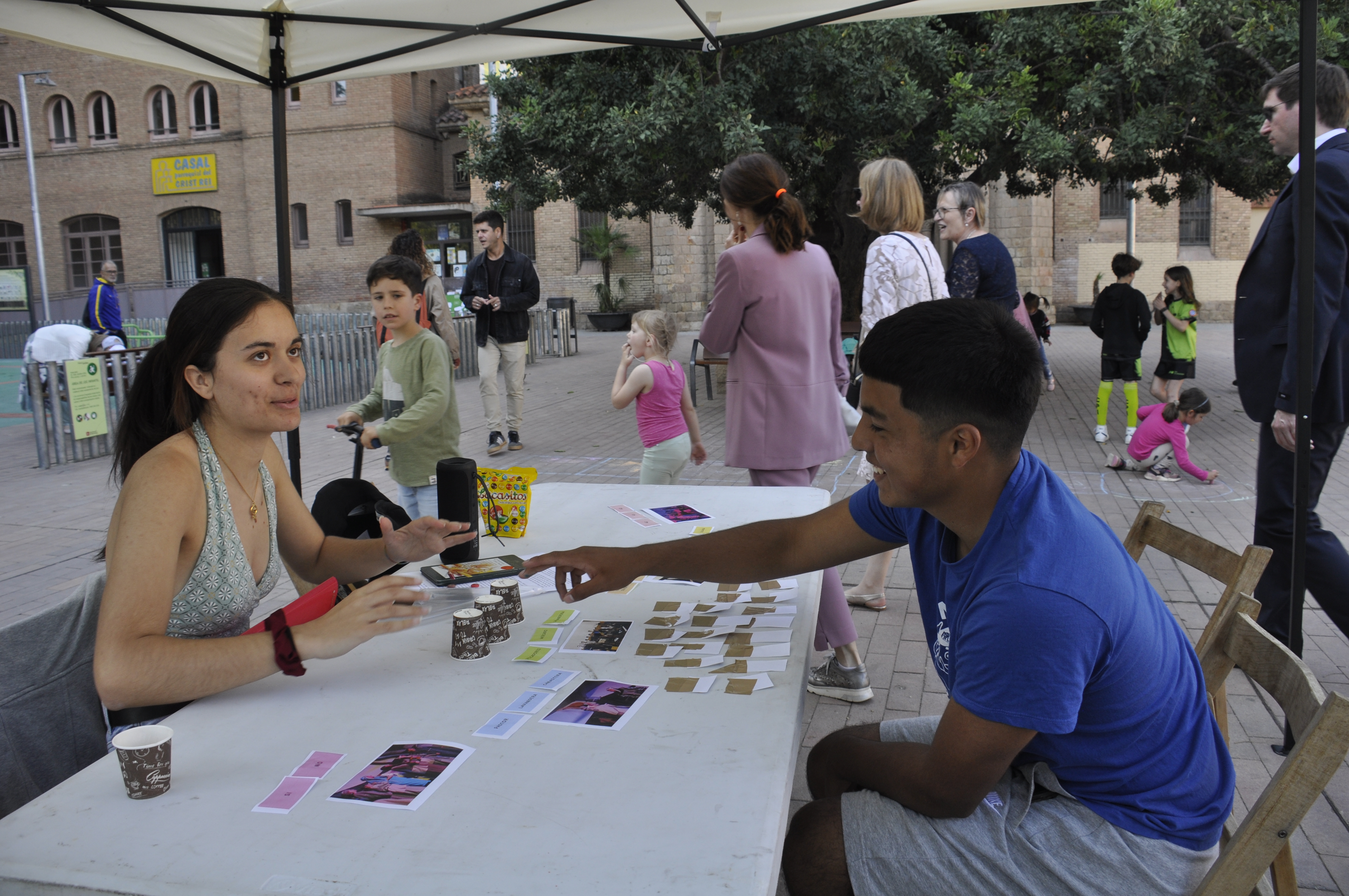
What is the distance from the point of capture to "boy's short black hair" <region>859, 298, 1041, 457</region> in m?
1.66

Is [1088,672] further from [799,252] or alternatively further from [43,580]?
[43,580]

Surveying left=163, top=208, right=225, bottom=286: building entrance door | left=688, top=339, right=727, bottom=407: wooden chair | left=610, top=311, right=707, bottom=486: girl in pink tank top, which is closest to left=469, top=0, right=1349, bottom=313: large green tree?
left=688, top=339, right=727, bottom=407: wooden chair

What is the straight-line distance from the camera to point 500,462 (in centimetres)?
879

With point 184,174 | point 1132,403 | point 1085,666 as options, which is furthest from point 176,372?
point 184,174

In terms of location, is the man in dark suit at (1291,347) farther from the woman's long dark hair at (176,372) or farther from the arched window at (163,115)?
the arched window at (163,115)

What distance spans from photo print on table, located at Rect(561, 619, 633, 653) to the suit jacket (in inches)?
89.9

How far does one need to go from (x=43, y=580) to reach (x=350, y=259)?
1099 inches

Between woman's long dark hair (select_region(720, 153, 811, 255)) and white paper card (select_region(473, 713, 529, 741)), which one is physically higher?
woman's long dark hair (select_region(720, 153, 811, 255))

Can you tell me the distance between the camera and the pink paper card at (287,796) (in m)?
1.50

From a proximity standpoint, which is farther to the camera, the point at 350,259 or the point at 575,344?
the point at 350,259

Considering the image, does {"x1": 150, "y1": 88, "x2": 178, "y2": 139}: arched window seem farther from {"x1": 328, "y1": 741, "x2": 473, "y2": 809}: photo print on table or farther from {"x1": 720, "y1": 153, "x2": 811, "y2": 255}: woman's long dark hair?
{"x1": 328, "y1": 741, "x2": 473, "y2": 809}: photo print on table

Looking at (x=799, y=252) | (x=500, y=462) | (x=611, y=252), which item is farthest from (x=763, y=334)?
(x=611, y=252)

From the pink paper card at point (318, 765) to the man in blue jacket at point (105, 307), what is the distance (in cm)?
1400

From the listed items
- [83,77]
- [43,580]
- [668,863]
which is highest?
[83,77]
